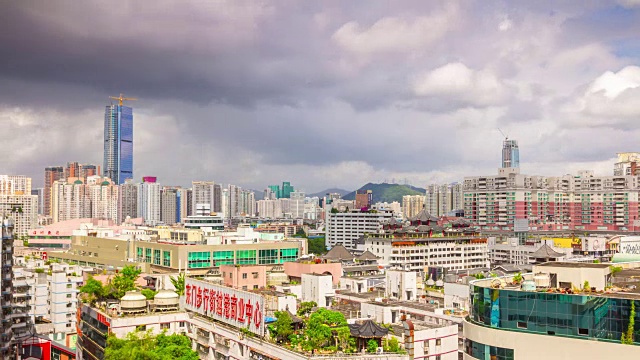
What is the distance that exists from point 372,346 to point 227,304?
39.3ft

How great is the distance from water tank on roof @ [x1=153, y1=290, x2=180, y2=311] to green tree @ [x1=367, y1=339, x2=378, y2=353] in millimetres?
20331

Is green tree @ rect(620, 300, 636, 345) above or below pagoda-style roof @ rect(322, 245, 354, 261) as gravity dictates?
above

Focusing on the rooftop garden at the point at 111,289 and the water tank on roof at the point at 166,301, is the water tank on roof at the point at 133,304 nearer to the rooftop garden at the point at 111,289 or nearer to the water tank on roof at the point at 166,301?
the water tank on roof at the point at 166,301

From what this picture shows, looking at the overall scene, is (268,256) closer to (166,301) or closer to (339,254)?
(339,254)

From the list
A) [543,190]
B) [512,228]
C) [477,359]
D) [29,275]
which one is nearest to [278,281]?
[29,275]

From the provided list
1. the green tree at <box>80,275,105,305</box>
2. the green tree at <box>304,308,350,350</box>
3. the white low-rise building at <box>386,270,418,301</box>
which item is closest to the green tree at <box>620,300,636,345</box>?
the green tree at <box>304,308,350,350</box>

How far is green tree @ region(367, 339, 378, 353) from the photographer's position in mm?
37562

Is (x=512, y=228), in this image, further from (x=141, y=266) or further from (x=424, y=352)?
(x=424, y=352)

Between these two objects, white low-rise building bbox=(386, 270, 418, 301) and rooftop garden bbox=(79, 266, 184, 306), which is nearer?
rooftop garden bbox=(79, 266, 184, 306)

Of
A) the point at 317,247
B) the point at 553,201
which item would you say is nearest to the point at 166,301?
the point at 317,247

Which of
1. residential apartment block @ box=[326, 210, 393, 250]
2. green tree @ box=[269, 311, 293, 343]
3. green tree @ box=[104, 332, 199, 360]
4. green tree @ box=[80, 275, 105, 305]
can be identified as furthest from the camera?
residential apartment block @ box=[326, 210, 393, 250]

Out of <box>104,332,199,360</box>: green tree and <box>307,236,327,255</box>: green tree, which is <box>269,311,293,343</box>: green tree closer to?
<box>104,332,199,360</box>: green tree

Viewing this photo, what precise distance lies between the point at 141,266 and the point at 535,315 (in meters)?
66.6

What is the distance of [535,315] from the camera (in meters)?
30.5
